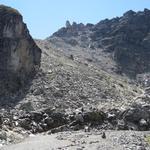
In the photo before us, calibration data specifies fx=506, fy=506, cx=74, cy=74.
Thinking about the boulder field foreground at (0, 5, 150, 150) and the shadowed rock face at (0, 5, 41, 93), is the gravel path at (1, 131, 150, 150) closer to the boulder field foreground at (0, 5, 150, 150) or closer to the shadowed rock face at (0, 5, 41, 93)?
the boulder field foreground at (0, 5, 150, 150)

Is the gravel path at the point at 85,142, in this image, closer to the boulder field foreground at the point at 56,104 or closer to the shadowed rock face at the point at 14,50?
the boulder field foreground at the point at 56,104

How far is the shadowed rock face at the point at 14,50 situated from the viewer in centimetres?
8900

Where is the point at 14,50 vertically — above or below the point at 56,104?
above

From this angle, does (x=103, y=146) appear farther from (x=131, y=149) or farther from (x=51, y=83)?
(x=51, y=83)

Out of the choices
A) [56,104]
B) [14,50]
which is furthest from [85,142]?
[14,50]

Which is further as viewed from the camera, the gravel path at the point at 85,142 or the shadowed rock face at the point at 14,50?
the shadowed rock face at the point at 14,50

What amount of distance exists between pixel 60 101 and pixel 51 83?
899 cm

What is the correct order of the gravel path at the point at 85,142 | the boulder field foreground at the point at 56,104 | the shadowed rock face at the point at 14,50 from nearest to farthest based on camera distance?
1. the gravel path at the point at 85,142
2. the boulder field foreground at the point at 56,104
3. the shadowed rock face at the point at 14,50

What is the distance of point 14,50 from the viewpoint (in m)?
90.6

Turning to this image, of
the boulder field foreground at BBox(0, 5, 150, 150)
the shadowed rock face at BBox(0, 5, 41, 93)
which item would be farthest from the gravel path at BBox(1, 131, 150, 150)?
the shadowed rock face at BBox(0, 5, 41, 93)

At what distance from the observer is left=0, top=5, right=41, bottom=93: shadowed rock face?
8900 cm

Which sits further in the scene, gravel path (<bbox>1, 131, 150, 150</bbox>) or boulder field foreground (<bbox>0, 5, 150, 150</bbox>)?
boulder field foreground (<bbox>0, 5, 150, 150</bbox>)

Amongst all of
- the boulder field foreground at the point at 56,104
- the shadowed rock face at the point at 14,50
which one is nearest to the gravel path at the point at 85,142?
the boulder field foreground at the point at 56,104

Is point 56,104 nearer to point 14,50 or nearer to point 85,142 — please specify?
point 14,50
